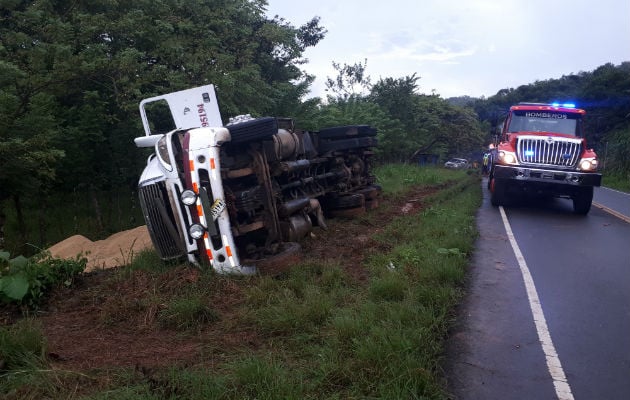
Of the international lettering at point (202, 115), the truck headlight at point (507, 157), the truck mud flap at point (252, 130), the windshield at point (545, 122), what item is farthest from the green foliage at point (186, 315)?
the windshield at point (545, 122)

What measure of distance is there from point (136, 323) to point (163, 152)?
2.18 m

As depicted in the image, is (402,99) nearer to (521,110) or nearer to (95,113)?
(521,110)

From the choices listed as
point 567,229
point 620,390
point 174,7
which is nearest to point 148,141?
point 620,390

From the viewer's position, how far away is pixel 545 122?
13.2 metres

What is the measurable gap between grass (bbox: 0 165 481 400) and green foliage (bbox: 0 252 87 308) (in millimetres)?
563

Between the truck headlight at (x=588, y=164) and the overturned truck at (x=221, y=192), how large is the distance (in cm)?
706

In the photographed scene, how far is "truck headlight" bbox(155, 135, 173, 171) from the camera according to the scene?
606cm

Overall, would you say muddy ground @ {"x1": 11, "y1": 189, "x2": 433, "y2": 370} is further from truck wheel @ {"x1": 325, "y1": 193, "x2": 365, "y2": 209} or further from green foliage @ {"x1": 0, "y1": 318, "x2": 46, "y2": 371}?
truck wheel @ {"x1": 325, "y1": 193, "x2": 365, "y2": 209}

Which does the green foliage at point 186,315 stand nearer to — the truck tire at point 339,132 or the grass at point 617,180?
the truck tire at point 339,132

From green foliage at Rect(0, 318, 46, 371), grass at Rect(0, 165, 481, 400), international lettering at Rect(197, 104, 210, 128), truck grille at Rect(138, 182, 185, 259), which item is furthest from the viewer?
international lettering at Rect(197, 104, 210, 128)

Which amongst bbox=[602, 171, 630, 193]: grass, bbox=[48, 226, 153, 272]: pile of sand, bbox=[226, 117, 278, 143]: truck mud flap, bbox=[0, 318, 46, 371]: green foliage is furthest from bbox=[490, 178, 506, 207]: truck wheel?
bbox=[602, 171, 630, 193]: grass

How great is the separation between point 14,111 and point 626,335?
10.2m

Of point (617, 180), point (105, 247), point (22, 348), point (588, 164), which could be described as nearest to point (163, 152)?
point (22, 348)

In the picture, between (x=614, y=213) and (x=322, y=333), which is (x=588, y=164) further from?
(x=322, y=333)
